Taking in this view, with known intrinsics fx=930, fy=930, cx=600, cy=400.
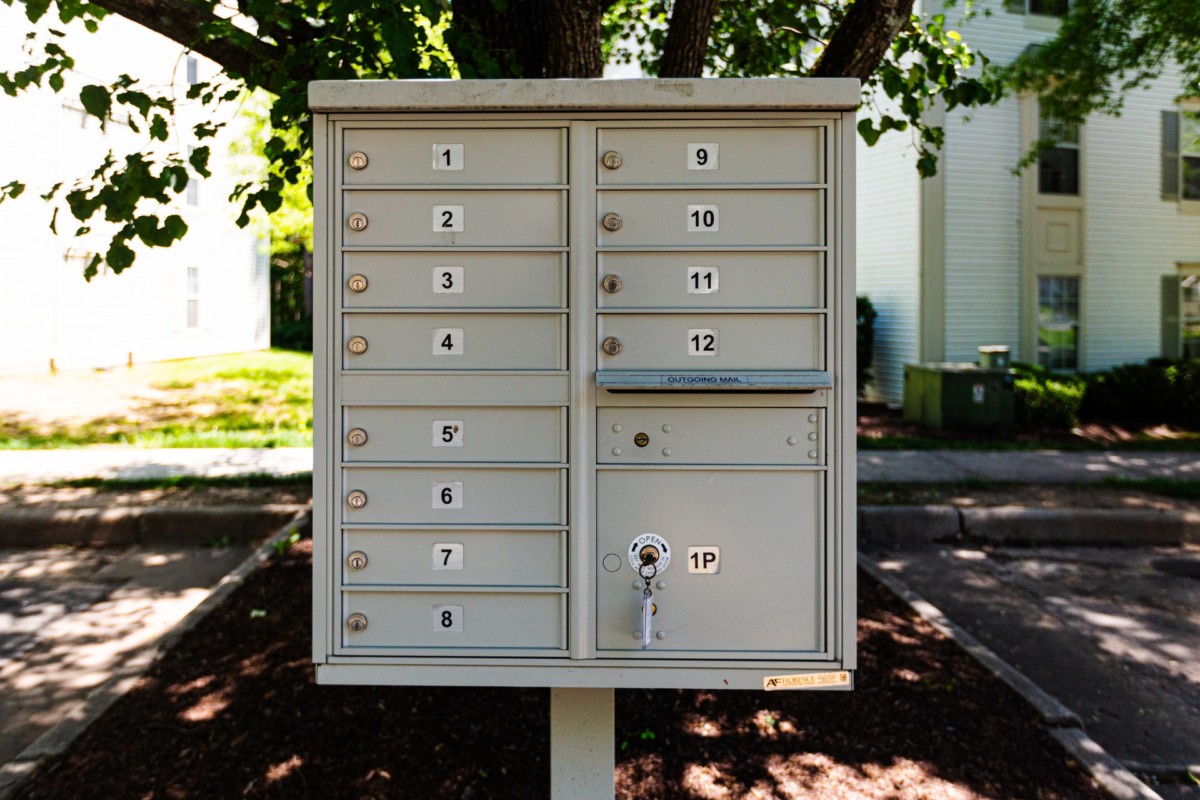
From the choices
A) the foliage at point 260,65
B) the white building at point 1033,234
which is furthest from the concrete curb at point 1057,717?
the white building at point 1033,234

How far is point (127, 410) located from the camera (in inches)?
552

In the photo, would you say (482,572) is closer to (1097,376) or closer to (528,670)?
(528,670)

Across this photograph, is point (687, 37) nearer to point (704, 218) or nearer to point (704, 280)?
point (704, 218)

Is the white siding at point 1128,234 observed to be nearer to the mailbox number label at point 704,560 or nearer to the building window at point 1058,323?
the building window at point 1058,323

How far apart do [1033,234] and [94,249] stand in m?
13.7

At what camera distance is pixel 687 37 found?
453 centimetres

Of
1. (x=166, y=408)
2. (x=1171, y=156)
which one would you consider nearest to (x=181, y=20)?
(x=166, y=408)

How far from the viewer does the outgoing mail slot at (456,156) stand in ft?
8.74

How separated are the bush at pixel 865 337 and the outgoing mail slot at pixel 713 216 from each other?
1232 centimetres

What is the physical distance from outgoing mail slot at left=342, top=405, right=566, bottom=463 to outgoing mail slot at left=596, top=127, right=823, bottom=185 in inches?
28.5

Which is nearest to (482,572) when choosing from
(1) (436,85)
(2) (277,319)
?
(1) (436,85)

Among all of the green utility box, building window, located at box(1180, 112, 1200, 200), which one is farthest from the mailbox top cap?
building window, located at box(1180, 112, 1200, 200)

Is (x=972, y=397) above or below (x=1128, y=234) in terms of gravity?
below

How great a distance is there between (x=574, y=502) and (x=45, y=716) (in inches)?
130
